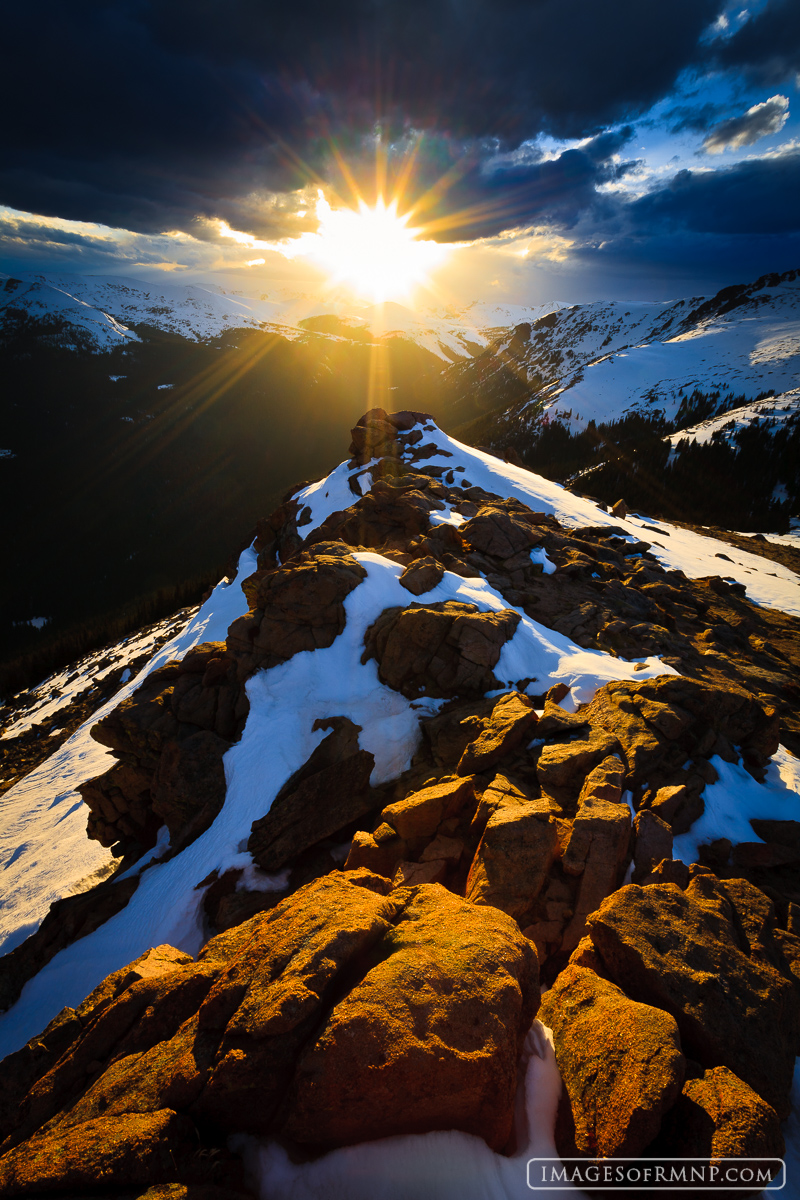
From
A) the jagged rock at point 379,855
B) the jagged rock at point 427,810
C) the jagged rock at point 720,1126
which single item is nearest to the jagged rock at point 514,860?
the jagged rock at point 427,810

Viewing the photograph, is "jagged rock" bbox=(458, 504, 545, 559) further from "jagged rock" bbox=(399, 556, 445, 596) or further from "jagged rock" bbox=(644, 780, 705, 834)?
"jagged rock" bbox=(644, 780, 705, 834)

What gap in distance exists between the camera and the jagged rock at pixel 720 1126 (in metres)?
4.44

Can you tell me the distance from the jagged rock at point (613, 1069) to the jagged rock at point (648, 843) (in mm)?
3201

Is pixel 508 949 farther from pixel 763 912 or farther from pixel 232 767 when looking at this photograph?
pixel 232 767

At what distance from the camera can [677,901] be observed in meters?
6.88

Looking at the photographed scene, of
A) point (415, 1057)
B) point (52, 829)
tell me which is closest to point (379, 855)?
point (415, 1057)

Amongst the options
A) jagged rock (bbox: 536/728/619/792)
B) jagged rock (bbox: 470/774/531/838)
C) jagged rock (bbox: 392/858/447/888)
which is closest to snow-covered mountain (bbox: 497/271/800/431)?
jagged rock (bbox: 536/728/619/792)

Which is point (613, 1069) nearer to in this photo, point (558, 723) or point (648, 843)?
point (648, 843)

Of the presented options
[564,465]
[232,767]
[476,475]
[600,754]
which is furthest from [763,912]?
[564,465]

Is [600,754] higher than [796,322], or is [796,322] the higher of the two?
[796,322]

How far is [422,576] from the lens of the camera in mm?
18266

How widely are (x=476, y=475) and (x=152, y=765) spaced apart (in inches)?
1289

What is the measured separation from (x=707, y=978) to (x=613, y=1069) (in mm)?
1947

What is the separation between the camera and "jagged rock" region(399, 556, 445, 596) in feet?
59.1
